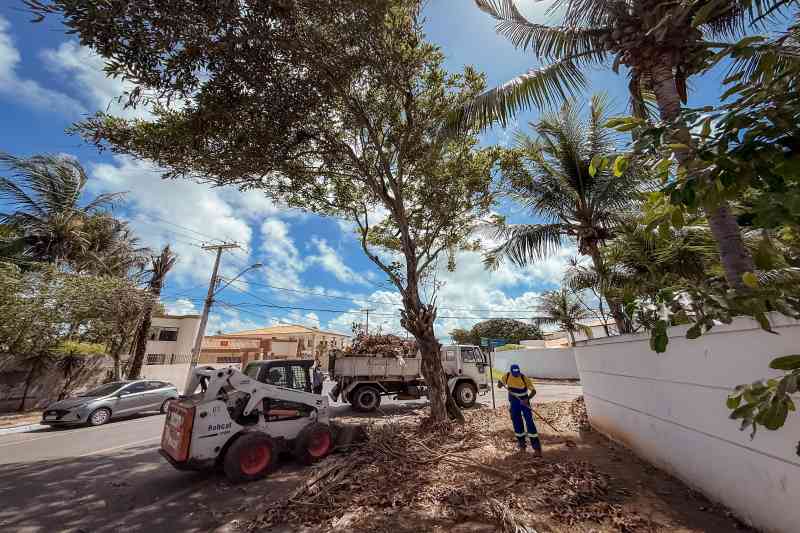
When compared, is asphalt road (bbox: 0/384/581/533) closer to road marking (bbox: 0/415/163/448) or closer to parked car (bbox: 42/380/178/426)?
road marking (bbox: 0/415/163/448)

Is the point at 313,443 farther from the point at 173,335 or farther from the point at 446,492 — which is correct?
the point at 173,335

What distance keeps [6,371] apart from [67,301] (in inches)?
148

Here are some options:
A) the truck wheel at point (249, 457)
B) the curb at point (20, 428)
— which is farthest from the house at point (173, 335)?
the truck wheel at point (249, 457)

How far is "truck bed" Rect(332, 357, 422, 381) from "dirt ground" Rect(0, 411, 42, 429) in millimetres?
10676

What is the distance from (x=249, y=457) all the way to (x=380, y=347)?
8.16 metres

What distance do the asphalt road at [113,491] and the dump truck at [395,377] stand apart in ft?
20.2

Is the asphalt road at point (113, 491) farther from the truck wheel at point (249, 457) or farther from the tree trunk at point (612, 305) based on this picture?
the tree trunk at point (612, 305)

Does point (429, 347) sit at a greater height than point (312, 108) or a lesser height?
lesser

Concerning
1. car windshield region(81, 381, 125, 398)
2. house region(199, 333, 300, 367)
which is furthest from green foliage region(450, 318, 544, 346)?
car windshield region(81, 381, 125, 398)

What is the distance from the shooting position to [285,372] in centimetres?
729

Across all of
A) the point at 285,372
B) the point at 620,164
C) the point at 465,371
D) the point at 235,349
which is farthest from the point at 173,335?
the point at 620,164

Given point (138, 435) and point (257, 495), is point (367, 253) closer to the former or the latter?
point (257, 495)

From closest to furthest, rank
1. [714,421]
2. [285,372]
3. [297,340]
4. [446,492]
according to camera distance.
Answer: [714,421] → [446,492] → [285,372] → [297,340]

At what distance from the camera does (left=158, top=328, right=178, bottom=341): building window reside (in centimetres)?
2925
